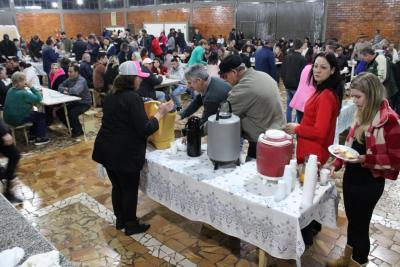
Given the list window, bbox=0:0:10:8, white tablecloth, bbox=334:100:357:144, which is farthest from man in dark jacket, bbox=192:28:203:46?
white tablecloth, bbox=334:100:357:144

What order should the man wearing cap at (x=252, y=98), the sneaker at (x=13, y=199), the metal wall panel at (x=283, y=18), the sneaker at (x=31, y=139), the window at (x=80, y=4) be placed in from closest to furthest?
the man wearing cap at (x=252, y=98) → the sneaker at (x=13, y=199) → the sneaker at (x=31, y=139) → the metal wall panel at (x=283, y=18) → the window at (x=80, y=4)

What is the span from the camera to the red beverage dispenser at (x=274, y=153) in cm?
212

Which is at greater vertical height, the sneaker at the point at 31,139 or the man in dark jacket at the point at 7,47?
the man in dark jacket at the point at 7,47

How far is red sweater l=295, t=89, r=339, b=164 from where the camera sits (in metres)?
2.23

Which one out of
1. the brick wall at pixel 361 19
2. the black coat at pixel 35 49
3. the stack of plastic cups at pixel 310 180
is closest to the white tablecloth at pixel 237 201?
the stack of plastic cups at pixel 310 180

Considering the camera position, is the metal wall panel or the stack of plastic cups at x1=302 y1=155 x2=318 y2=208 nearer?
the stack of plastic cups at x1=302 y1=155 x2=318 y2=208

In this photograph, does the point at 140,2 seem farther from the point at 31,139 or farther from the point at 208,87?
the point at 208,87

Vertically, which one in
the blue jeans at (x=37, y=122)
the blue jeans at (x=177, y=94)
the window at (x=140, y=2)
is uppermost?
the window at (x=140, y=2)

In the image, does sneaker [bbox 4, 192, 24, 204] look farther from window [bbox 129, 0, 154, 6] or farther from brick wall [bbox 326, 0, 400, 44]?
window [bbox 129, 0, 154, 6]

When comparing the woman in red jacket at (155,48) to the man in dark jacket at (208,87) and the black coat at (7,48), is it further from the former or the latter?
the man in dark jacket at (208,87)

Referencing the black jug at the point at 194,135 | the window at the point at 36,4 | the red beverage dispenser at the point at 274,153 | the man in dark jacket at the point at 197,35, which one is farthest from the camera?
the window at the point at 36,4

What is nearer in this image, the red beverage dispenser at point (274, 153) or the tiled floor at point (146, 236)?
the red beverage dispenser at point (274, 153)

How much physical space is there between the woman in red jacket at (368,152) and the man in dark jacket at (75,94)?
4663 millimetres

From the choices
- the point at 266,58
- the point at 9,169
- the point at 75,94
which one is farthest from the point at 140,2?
the point at 9,169
